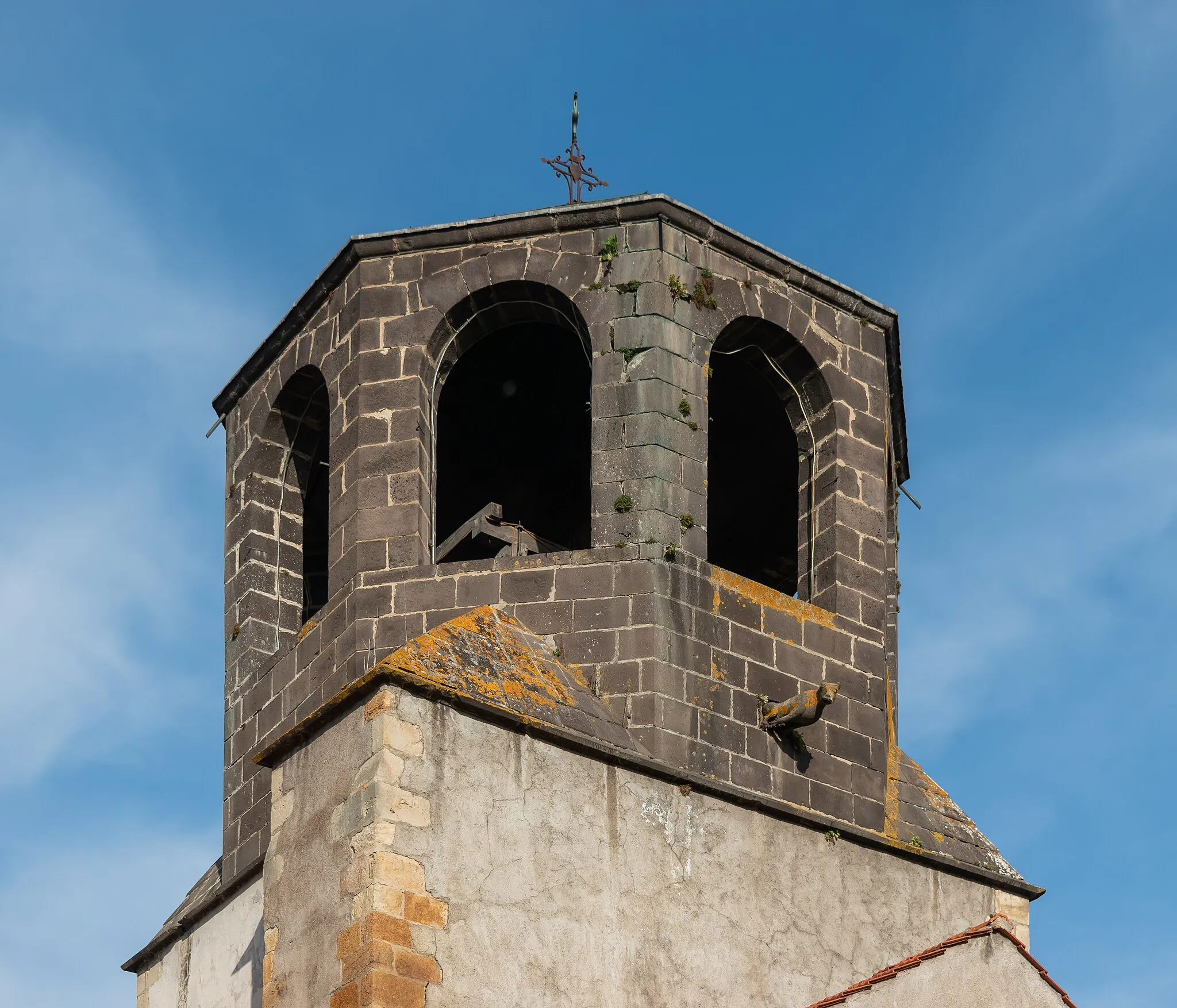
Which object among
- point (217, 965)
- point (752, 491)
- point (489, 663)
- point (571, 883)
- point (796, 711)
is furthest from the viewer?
point (752, 491)

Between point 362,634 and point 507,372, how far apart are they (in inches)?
172

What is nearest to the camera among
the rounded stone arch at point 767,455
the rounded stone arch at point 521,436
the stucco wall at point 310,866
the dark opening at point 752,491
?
the stucco wall at point 310,866

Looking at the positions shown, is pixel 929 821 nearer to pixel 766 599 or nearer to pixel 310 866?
pixel 766 599

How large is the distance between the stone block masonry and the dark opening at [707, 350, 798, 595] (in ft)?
5.42

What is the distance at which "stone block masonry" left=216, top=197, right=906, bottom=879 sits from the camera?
55.9 ft

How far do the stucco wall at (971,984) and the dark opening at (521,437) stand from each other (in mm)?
6513

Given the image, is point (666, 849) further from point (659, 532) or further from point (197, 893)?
point (197, 893)

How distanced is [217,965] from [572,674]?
9.46 feet

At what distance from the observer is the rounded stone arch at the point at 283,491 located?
61.7 feet

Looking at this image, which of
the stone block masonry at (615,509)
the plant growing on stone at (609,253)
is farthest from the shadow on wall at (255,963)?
the plant growing on stone at (609,253)

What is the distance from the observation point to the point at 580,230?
59.4ft

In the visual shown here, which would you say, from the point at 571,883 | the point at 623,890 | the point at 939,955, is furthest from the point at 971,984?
the point at 571,883

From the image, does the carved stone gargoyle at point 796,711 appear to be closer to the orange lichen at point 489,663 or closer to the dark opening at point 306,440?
the orange lichen at point 489,663

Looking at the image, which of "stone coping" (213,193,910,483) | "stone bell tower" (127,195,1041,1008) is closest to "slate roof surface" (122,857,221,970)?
"stone bell tower" (127,195,1041,1008)
